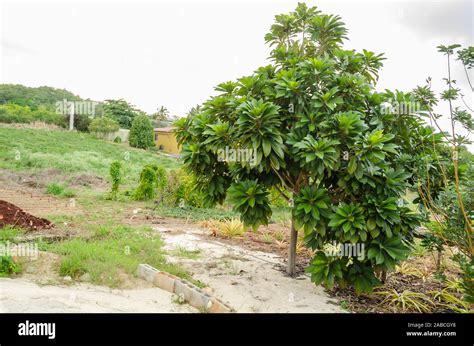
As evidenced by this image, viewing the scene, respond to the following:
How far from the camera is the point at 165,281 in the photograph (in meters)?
4.71

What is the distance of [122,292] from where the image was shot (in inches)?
179

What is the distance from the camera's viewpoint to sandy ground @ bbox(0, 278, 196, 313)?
372 centimetres

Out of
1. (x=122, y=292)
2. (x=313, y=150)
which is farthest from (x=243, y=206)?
(x=122, y=292)

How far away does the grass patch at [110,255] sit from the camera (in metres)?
4.79

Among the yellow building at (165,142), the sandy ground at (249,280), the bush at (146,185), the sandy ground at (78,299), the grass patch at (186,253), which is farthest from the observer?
the yellow building at (165,142)

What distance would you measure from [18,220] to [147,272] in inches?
A: 130

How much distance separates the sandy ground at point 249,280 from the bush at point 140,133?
24437 mm

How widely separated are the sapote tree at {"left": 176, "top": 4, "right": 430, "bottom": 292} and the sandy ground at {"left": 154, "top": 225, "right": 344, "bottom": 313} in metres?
0.44

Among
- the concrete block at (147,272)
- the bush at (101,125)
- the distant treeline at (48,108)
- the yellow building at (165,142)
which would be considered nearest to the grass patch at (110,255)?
the concrete block at (147,272)

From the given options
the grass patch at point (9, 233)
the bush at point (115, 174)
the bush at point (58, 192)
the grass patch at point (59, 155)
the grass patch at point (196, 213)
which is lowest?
the grass patch at point (196, 213)

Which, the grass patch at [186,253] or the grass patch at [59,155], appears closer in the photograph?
the grass patch at [186,253]

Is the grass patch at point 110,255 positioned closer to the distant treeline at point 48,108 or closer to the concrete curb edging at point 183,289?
the concrete curb edging at point 183,289

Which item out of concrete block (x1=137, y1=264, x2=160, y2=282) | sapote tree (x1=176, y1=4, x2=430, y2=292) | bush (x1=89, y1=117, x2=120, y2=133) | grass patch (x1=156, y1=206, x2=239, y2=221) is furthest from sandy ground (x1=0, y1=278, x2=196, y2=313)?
bush (x1=89, y1=117, x2=120, y2=133)
